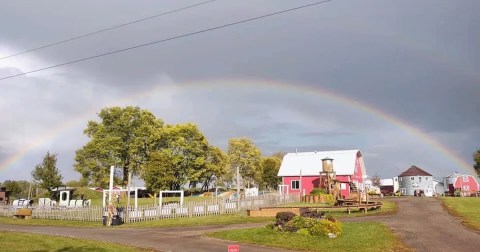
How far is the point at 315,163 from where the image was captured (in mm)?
66062

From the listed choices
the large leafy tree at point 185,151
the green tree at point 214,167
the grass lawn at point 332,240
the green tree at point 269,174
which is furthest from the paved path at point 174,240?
the green tree at point 269,174

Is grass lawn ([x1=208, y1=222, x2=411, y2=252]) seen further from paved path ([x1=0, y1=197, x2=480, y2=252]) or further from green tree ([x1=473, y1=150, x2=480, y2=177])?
green tree ([x1=473, y1=150, x2=480, y2=177])

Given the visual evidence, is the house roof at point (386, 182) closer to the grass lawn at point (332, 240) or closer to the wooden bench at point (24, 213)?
the wooden bench at point (24, 213)

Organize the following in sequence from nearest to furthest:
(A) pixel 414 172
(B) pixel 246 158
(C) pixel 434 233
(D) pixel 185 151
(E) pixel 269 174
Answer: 1. (C) pixel 434 233
2. (D) pixel 185 151
3. (B) pixel 246 158
4. (E) pixel 269 174
5. (A) pixel 414 172

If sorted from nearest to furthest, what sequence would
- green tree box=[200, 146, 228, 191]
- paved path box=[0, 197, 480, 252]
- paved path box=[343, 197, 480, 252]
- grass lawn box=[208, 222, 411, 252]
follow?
grass lawn box=[208, 222, 411, 252] < paved path box=[343, 197, 480, 252] < paved path box=[0, 197, 480, 252] < green tree box=[200, 146, 228, 191]

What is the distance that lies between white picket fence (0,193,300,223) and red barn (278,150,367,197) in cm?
2441

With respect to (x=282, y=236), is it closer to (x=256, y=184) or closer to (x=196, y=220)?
(x=196, y=220)

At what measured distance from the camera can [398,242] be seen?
18062 mm

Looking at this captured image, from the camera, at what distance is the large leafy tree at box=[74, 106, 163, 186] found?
233ft

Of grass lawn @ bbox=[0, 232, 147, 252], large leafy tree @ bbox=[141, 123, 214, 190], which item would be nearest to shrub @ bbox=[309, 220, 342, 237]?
grass lawn @ bbox=[0, 232, 147, 252]

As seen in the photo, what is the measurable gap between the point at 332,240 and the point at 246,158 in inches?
3105

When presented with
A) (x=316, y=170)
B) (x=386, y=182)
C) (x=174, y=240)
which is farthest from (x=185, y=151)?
(x=386, y=182)

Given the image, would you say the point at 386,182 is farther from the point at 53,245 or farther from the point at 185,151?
the point at 53,245

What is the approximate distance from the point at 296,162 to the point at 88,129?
A: 37.9 metres
